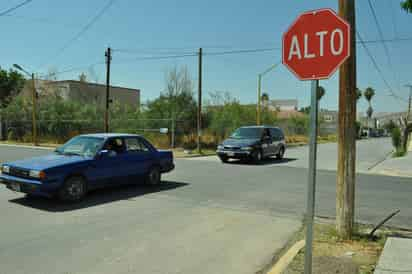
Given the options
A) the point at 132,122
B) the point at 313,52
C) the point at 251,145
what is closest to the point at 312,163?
the point at 313,52

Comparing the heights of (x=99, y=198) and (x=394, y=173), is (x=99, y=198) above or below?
above

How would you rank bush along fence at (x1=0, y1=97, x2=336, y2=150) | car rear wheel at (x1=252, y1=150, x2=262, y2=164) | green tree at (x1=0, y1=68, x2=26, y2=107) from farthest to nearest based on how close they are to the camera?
green tree at (x1=0, y1=68, x2=26, y2=107) → bush along fence at (x1=0, y1=97, x2=336, y2=150) → car rear wheel at (x1=252, y1=150, x2=262, y2=164)

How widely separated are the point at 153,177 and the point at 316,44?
24.2 feet

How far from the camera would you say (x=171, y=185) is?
10.1 meters

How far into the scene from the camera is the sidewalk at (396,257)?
12.9 ft

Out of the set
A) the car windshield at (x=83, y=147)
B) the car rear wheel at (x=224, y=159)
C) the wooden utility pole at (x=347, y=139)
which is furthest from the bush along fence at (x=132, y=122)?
the wooden utility pole at (x=347, y=139)

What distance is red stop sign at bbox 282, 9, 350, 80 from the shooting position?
3.00m

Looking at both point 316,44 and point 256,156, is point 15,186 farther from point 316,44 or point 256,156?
point 256,156

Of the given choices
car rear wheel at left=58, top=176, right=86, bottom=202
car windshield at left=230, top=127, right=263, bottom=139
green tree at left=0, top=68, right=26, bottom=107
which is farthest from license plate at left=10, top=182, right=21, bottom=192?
green tree at left=0, top=68, right=26, bottom=107

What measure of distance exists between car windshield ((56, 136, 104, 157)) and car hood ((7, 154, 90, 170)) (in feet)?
0.77

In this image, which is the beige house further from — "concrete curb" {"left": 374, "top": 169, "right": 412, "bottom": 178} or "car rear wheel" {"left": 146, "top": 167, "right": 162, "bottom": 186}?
"car rear wheel" {"left": 146, "top": 167, "right": 162, "bottom": 186}

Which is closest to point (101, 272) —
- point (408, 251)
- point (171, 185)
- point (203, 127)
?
point (408, 251)

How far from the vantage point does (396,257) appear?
4.29 m

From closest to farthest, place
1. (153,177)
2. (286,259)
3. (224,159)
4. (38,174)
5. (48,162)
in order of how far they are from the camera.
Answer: (286,259) → (38,174) → (48,162) → (153,177) → (224,159)
